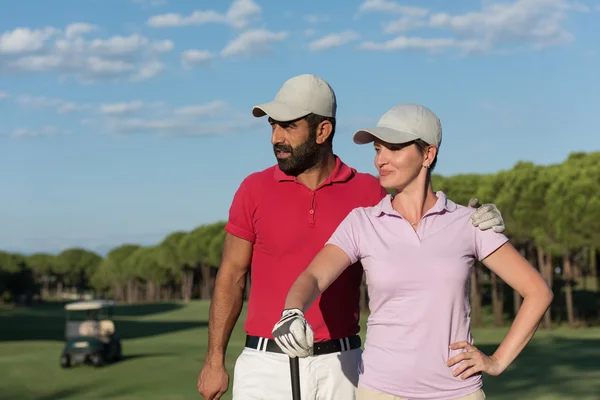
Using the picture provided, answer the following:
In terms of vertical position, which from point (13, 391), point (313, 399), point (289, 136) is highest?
point (289, 136)

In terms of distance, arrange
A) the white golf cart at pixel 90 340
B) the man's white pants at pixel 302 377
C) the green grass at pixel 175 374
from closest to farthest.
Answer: the man's white pants at pixel 302 377 < the green grass at pixel 175 374 < the white golf cart at pixel 90 340

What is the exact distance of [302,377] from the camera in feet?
18.8

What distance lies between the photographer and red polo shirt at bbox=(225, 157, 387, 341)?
583 cm

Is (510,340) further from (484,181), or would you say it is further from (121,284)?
(121,284)

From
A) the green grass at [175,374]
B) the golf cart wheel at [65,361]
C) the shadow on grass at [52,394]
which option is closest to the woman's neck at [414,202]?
the green grass at [175,374]

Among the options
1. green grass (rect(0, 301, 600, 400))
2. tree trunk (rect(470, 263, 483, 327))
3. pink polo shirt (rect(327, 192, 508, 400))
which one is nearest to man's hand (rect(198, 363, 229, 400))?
pink polo shirt (rect(327, 192, 508, 400))

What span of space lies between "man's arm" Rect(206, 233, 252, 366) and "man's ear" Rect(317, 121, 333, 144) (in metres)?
0.77

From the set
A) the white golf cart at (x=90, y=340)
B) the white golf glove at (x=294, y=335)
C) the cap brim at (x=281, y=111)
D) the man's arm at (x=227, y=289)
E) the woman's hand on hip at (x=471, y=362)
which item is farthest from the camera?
the white golf cart at (x=90, y=340)

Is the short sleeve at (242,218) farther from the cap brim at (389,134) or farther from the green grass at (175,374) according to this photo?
the green grass at (175,374)

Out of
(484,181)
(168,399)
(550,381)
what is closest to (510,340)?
(168,399)

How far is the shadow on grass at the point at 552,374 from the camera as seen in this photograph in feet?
74.3

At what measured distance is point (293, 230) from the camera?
586cm

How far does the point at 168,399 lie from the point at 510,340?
767 inches

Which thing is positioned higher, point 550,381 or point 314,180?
point 314,180
